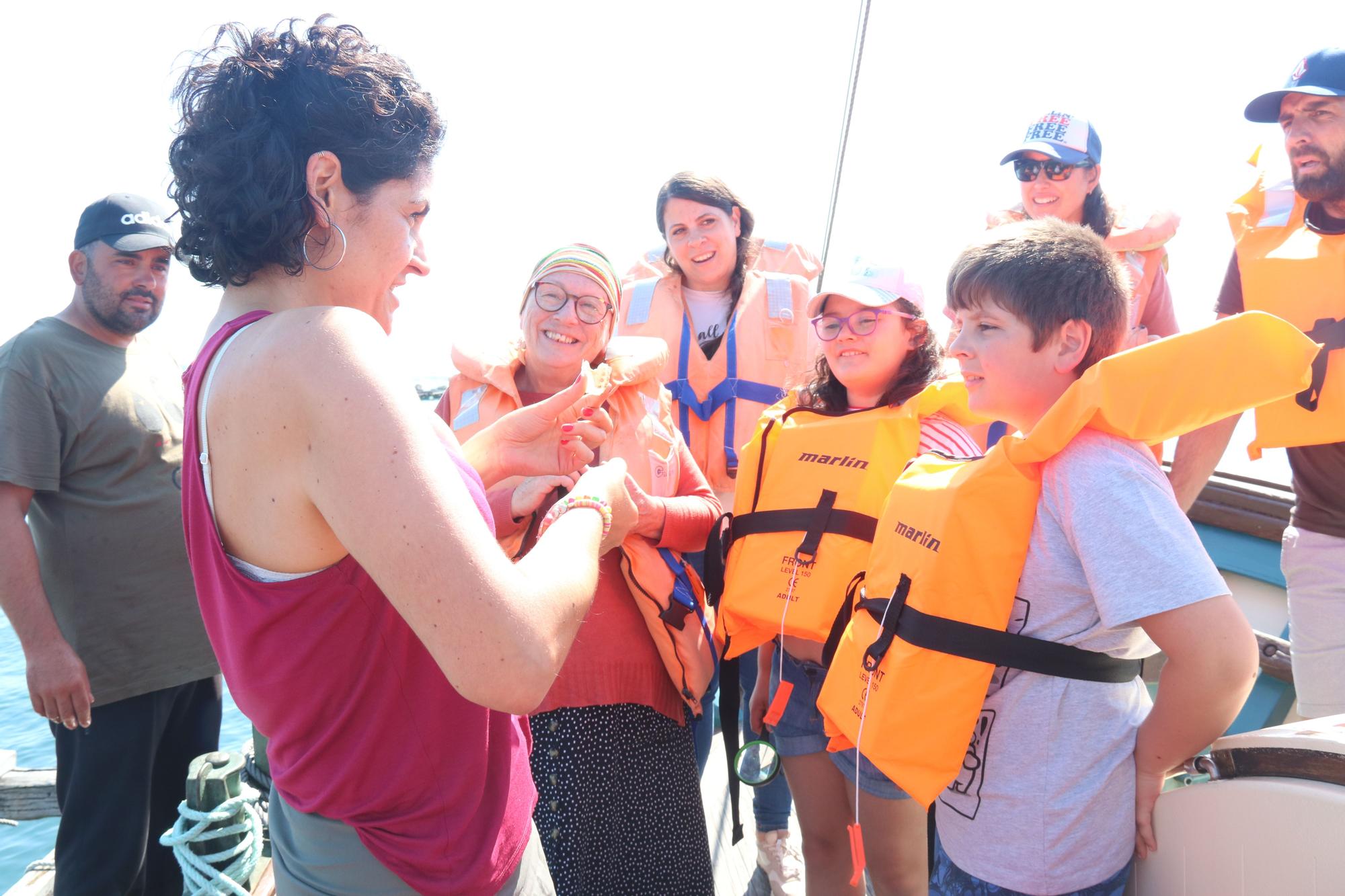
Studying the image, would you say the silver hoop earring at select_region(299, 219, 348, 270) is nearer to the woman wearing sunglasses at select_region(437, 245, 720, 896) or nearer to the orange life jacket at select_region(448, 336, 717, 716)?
the woman wearing sunglasses at select_region(437, 245, 720, 896)

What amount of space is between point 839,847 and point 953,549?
3.37 ft

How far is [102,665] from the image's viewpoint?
2.76 metres

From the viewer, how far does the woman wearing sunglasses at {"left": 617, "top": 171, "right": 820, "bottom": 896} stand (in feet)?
10.3

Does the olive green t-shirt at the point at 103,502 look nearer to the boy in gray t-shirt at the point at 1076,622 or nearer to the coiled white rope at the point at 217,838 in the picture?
the coiled white rope at the point at 217,838

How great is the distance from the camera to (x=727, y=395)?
313 cm

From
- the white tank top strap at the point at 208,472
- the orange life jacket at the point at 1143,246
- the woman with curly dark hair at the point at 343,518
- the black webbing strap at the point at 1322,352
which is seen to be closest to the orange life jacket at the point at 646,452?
the woman with curly dark hair at the point at 343,518

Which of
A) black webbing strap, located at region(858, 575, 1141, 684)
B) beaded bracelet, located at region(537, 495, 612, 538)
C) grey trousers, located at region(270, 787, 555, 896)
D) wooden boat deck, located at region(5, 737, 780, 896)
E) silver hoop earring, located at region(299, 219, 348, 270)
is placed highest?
silver hoop earring, located at region(299, 219, 348, 270)

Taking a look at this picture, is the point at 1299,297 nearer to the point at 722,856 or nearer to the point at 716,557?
the point at 716,557

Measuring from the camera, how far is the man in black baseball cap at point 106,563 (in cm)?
261

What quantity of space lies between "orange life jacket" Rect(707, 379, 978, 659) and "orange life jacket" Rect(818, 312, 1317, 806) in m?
0.36

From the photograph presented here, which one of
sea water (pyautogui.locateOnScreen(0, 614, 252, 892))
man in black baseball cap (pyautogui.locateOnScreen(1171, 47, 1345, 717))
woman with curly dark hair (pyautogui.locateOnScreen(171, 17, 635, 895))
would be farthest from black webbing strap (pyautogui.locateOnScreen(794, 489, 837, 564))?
sea water (pyautogui.locateOnScreen(0, 614, 252, 892))

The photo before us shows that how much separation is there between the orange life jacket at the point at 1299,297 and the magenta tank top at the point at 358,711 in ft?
7.29

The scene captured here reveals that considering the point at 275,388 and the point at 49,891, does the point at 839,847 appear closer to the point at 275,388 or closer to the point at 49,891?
the point at 275,388

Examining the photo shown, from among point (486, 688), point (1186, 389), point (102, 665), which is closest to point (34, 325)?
point (102, 665)
